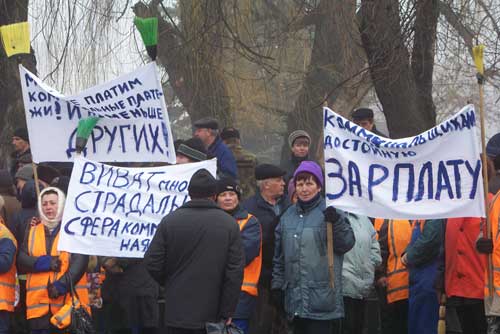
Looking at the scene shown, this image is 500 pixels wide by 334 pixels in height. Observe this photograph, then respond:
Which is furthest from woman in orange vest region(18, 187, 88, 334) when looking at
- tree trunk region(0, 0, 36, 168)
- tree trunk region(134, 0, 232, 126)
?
tree trunk region(0, 0, 36, 168)

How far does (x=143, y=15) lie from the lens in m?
13.0

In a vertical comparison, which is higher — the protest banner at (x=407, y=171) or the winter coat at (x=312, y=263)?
the protest banner at (x=407, y=171)

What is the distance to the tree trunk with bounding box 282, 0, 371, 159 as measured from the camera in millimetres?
12422

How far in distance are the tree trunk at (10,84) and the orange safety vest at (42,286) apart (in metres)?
4.18

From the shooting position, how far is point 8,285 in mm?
9602

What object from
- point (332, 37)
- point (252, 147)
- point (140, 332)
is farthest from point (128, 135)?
point (252, 147)

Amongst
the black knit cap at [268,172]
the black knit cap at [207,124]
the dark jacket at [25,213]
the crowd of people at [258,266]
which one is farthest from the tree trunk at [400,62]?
the dark jacket at [25,213]

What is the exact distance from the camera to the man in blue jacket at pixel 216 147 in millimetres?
11166

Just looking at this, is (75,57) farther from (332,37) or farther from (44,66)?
(332,37)

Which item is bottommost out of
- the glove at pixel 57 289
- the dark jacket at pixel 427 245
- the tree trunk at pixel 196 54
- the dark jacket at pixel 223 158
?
the glove at pixel 57 289

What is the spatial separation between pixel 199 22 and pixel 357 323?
14.4ft

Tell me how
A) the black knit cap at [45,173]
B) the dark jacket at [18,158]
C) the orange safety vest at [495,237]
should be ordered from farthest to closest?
1. the dark jacket at [18,158]
2. the black knit cap at [45,173]
3. the orange safety vest at [495,237]

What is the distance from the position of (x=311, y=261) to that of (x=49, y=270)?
2054mm

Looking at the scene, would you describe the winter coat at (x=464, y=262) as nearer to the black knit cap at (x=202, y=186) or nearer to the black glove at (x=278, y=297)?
the black glove at (x=278, y=297)
